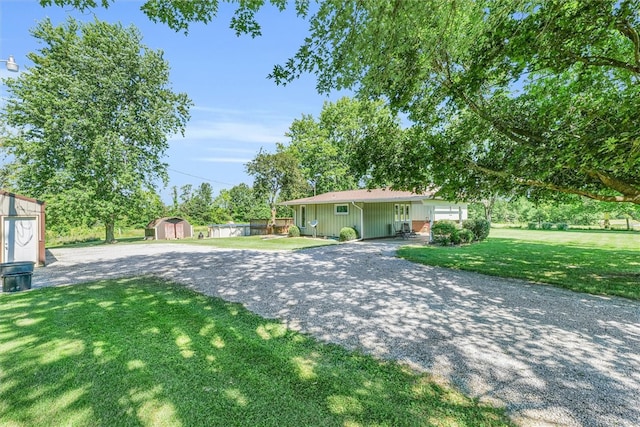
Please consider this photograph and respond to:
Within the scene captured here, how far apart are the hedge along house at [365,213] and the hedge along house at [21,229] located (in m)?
13.2

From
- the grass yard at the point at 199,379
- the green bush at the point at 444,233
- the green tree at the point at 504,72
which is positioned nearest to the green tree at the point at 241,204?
the green bush at the point at 444,233

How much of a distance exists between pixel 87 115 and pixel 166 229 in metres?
9.27

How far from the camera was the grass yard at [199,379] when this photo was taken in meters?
2.37

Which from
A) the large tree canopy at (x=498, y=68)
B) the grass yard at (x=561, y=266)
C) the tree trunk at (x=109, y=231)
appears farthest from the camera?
the tree trunk at (x=109, y=231)

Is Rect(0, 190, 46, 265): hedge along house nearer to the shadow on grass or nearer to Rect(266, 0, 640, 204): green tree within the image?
Rect(266, 0, 640, 204): green tree

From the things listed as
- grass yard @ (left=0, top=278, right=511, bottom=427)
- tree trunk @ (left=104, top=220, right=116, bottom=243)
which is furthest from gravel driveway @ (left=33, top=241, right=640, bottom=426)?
tree trunk @ (left=104, top=220, right=116, bottom=243)

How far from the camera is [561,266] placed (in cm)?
850

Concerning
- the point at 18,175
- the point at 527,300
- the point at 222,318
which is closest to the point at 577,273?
the point at 527,300

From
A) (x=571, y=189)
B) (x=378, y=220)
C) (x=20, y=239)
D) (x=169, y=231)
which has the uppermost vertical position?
(x=571, y=189)

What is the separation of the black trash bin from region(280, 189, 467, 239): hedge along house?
1369cm

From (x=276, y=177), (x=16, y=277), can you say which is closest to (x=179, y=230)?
(x=276, y=177)

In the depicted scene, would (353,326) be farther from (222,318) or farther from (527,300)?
(527,300)

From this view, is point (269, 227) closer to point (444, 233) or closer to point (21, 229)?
point (444, 233)

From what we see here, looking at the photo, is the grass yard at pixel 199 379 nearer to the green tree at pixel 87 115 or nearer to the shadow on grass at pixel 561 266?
the shadow on grass at pixel 561 266
